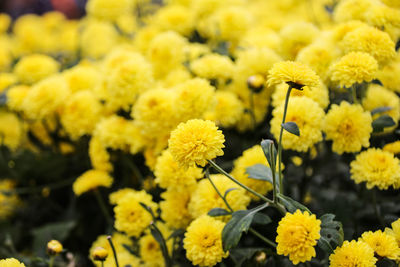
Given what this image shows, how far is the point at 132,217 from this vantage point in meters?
1.10

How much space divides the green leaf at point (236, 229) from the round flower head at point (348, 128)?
0.33 m

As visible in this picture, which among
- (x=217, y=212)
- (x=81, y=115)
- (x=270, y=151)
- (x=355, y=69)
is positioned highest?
(x=355, y=69)

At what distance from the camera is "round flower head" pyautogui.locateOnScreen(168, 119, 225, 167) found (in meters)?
0.81

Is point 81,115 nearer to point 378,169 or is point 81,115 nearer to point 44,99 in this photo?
point 44,99

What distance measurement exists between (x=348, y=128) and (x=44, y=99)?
1.12 m

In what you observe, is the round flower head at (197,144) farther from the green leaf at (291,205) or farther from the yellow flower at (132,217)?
the yellow flower at (132,217)

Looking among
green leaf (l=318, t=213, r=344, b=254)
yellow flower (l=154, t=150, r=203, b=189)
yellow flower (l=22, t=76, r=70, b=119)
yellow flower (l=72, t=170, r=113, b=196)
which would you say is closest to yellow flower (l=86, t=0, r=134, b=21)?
yellow flower (l=22, t=76, r=70, b=119)

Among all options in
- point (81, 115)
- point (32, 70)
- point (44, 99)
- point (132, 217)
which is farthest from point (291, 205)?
point (32, 70)

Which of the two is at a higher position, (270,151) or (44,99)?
(270,151)

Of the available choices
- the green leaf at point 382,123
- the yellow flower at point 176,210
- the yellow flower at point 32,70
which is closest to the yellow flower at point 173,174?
the yellow flower at point 176,210

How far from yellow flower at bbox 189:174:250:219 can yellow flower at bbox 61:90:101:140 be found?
615mm

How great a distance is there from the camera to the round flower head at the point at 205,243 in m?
0.90

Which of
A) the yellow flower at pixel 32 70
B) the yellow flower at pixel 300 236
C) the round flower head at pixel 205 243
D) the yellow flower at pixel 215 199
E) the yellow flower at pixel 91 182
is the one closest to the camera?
the yellow flower at pixel 300 236

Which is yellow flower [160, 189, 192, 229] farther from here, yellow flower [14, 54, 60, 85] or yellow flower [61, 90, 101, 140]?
yellow flower [14, 54, 60, 85]
